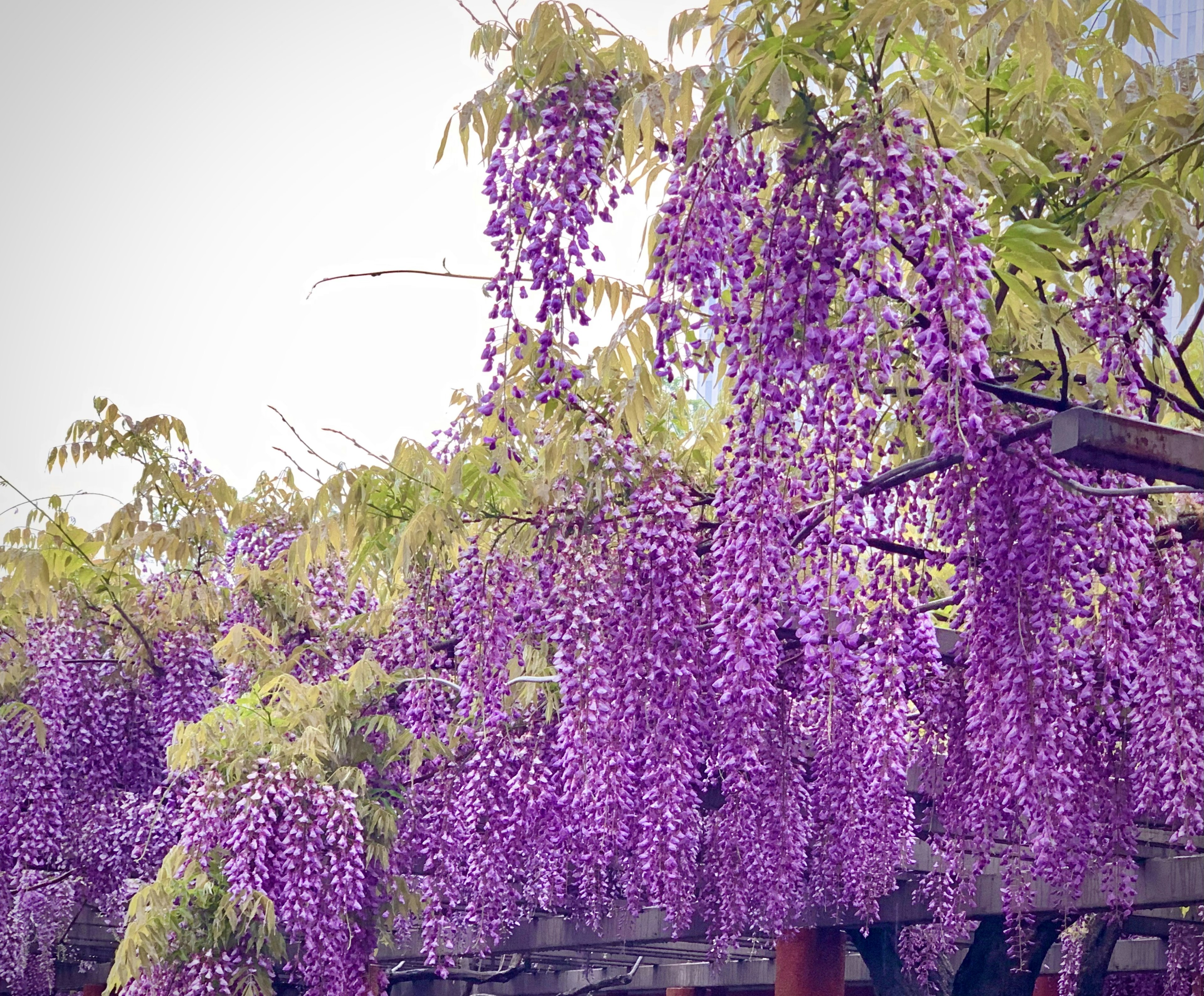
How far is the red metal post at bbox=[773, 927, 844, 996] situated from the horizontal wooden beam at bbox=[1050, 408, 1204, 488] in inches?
283

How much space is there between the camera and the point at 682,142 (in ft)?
14.8

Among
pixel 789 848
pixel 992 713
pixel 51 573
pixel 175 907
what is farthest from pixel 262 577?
pixel 992 713

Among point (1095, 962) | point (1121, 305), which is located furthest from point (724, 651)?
point (1095, 962)

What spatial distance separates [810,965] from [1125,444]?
7.40 metres

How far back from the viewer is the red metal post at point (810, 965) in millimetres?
10078

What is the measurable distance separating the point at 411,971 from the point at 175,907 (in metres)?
6.20

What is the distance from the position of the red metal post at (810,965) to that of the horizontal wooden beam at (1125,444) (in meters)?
7.19

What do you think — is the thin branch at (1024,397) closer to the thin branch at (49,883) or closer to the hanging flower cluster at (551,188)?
the hanging flower cluster at (551,188)

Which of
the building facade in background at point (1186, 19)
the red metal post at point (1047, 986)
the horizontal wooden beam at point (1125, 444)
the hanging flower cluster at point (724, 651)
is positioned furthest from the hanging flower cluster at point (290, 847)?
the building facade in background at point (1186, 19)

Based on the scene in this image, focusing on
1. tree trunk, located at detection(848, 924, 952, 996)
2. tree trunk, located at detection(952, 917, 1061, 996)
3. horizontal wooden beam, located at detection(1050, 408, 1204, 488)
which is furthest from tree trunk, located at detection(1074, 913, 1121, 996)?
horizontal wooden beam, located at detection(1050, 408, 1204, 488)

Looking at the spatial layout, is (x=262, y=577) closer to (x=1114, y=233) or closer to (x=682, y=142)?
(x=682, y=142)

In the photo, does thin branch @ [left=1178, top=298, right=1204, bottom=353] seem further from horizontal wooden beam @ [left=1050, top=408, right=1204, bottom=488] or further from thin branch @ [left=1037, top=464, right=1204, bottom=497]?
horizontal wooden beam @ [left=1050, top=408, right=1204, bottom=488]

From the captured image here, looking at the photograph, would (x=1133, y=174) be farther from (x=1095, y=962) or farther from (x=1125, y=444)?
(x=1095, y=962)

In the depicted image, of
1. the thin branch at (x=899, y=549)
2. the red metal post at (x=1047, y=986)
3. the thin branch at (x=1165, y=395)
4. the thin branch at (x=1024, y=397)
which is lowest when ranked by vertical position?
the red metal post at (x=1047, y=986)
